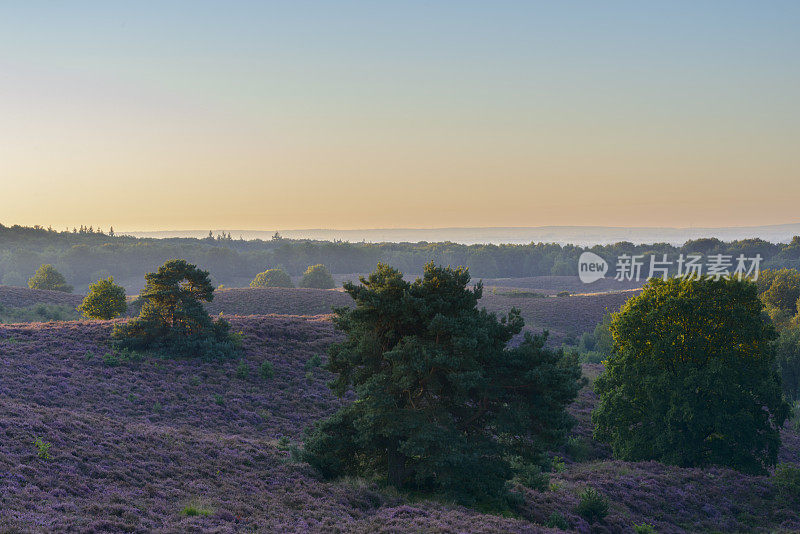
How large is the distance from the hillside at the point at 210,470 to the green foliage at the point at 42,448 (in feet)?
0.72

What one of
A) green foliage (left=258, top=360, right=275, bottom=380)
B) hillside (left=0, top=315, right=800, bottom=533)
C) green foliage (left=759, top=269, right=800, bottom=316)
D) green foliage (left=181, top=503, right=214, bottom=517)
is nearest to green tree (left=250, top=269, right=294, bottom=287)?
hillside (left=0, top=315, right=800, bottom=533)

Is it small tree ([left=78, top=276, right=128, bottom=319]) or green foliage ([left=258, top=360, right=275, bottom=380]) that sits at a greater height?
small tree ([left=78, top=276, right=128, bottom=319])

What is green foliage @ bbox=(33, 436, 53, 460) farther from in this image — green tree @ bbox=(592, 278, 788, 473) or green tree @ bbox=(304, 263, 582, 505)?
green tree @ bbox=(592, 278, 788, 473)

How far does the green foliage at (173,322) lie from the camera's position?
41156mm

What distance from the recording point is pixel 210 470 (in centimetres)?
2189

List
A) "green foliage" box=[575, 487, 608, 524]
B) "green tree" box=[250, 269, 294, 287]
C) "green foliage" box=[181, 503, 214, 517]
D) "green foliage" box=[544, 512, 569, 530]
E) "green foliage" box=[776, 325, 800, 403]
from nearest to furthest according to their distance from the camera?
"green foliage" box=[181, 503, 214, 517] → "green foliage" box=[544, 512, 569, 530] → "green foliage" box=[575, 487, 608, 524] → "green foliage" box=[776, 325, 800, 403] → "green tree" box=[250, 269, 294, 287]

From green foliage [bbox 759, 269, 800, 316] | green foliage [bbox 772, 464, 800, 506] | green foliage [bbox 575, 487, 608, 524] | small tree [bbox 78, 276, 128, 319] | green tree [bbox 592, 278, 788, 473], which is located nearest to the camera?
green foliage [bbox 575, 487, 608, 524]

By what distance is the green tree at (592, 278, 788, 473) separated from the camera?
1156 inches

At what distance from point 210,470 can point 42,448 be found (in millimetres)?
5969

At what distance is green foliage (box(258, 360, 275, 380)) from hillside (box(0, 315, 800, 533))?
0.67 metres

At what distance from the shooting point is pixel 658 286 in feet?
112

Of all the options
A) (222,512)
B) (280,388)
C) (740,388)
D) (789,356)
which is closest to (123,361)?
(280,388)

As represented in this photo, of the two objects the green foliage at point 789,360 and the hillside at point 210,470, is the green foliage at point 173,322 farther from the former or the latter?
the green foliage at point 789,360

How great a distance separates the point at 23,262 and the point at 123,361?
180 m
